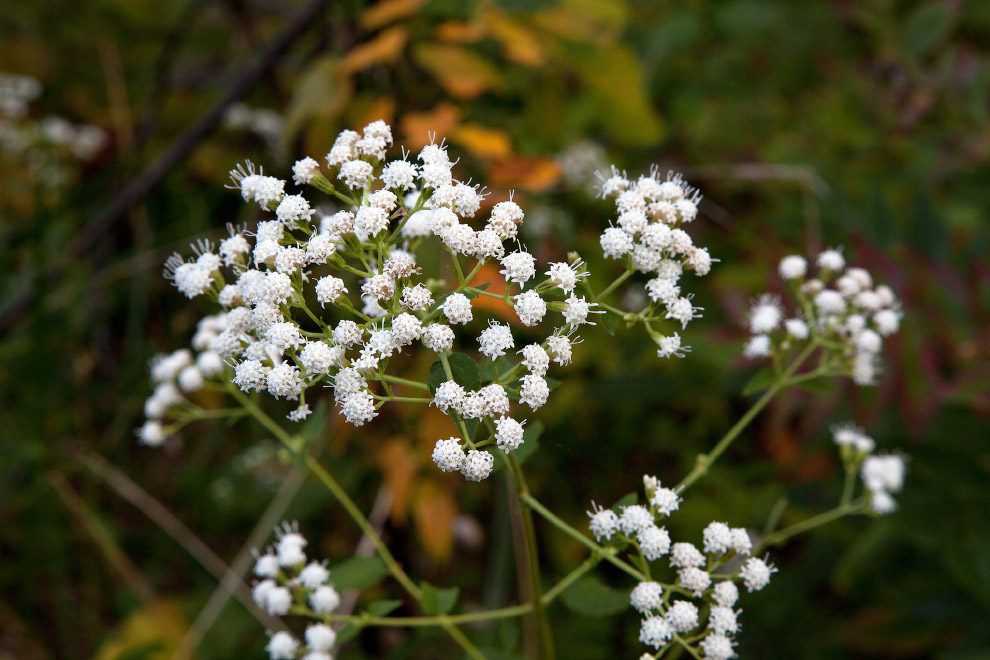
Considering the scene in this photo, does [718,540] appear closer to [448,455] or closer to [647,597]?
[647,597]

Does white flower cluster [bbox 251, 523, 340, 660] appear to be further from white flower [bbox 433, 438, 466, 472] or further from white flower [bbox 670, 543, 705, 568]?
white flower [bbox 670, 543, 705, 568]

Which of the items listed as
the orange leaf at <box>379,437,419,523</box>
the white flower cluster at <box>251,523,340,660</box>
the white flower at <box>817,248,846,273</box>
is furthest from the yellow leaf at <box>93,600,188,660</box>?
the white flower at <box>817,248,846,273</box>

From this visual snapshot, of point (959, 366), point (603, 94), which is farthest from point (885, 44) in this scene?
point (959, 366)

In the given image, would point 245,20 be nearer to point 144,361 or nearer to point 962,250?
point 144,361

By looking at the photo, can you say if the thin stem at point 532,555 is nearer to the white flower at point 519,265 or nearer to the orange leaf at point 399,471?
the white flower at point 519,265

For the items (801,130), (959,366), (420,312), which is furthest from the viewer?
(801,130)

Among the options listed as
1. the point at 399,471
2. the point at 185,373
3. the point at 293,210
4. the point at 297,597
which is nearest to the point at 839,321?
the point at 293,210

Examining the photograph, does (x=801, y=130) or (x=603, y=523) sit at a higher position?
(x=801, y=130)
